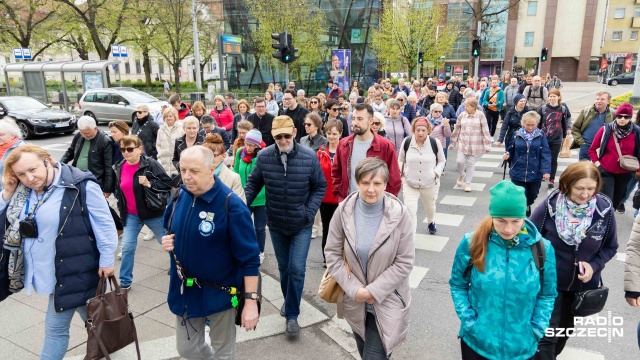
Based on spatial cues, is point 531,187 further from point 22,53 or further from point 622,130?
point 22,53

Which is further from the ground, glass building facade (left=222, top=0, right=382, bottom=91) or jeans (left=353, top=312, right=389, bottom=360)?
glass building facade (left=222, top=0, right=382, bottom=91)

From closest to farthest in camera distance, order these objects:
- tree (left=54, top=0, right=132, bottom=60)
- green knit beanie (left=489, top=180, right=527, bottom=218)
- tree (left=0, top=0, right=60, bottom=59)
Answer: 1. green knit beanie (left=489, top=180, right=527, bottom=218)
2. tree (left=54, top=0, right=132, bottom=60)
3. tree (left=0, top=0, right=60, bottom=59)

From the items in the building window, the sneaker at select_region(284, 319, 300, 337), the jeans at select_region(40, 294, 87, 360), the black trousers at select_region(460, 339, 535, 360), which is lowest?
the sneaker at select_region(284, 319, 300, 337)

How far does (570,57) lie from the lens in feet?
195

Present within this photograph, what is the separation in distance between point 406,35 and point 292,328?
2982 centimetres

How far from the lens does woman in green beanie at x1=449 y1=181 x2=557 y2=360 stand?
2488mm

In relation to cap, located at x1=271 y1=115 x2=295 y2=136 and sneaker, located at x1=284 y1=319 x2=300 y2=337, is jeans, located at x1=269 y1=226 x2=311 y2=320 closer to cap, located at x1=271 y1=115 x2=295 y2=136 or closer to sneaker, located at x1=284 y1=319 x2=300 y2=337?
sneaker, located at x1=284 y1=319 x2=300 y2=337

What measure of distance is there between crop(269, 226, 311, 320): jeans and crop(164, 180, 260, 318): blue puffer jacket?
1128mm

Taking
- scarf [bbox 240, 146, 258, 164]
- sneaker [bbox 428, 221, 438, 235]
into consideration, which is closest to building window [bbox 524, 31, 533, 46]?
sneaker [bbox 428, 221, 438, 235]

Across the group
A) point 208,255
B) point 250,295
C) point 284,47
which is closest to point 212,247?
point 208,255

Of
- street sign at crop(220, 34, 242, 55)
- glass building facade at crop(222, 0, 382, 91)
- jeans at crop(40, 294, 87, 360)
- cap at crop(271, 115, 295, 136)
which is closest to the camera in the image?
jeans at crop(40, 294, 87, 360)

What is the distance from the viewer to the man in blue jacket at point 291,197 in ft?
13.4

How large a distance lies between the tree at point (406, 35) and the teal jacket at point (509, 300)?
29313mm

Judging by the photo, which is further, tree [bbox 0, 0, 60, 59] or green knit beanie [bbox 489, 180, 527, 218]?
tree [bbox 0, 0, 60, 59]
